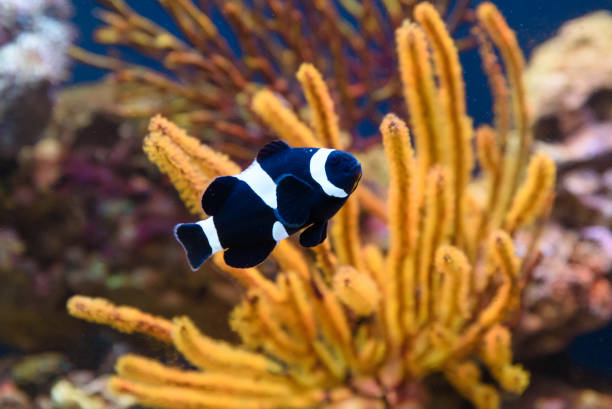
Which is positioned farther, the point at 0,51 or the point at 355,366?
the point at 0,51

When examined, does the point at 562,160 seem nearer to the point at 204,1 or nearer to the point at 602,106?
Answer: the point at 602,106

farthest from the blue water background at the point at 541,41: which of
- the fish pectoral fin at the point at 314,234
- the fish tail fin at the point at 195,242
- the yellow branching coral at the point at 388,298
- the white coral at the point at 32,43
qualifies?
the fish tail fin at the point at 195,242

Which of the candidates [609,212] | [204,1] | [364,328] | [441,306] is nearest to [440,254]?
[441,306]

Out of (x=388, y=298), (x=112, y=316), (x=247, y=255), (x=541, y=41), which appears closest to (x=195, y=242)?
(x=247, y=255)

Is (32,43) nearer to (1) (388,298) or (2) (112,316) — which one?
(2) (112,316)

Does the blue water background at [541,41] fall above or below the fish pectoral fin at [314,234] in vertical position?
above

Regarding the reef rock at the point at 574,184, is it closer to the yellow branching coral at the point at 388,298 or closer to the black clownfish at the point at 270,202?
the yellow branching coral at the point at 388,298

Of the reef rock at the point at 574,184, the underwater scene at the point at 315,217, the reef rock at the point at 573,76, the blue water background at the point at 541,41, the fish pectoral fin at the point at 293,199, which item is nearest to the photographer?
the fish pectoral fin at the point at 293,199
